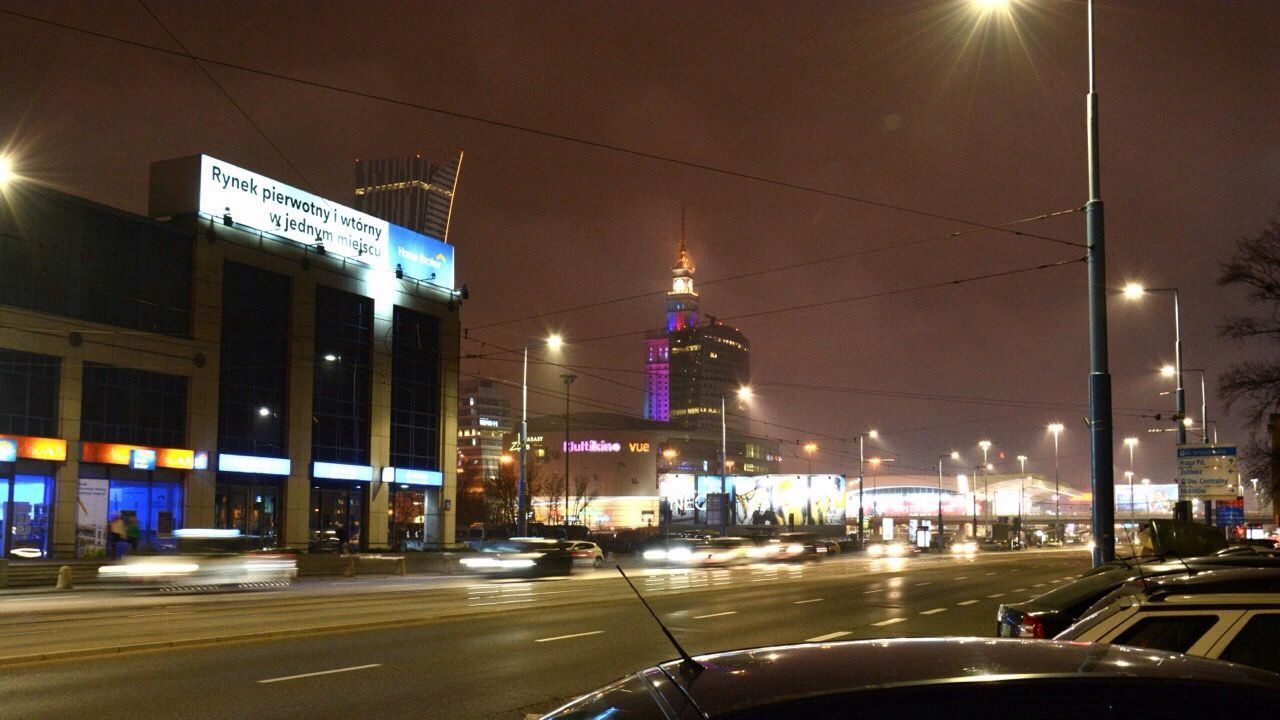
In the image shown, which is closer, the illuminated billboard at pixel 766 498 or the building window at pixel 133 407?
the building window at pixel 133 407

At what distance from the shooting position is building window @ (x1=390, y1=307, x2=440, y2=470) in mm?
59219

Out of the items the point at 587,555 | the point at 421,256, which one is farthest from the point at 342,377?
the point at 587,555

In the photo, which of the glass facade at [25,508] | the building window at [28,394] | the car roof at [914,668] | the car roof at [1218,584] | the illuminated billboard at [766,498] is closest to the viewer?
the car roof at [914,668]

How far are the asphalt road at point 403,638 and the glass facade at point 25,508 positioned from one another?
13178mm

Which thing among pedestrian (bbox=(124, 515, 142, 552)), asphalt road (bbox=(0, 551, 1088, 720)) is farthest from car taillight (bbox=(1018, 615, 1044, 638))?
pedestrian (bbox=(124, 515, 142, 552))

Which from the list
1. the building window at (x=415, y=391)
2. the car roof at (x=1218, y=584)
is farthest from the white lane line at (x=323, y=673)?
the building window at (x=415, y=391)

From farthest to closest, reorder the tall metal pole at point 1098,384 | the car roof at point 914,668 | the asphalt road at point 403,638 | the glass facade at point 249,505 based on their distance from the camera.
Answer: the glass facade at point 249,505 < the tall metal pole at point 1098,384 < the asphalt road at point 403,638 < the car roof at point 914,668

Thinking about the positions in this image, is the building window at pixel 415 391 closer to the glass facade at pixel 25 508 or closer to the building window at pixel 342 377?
the building window at pixel 342 377

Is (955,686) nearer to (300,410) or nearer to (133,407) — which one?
(133,407)

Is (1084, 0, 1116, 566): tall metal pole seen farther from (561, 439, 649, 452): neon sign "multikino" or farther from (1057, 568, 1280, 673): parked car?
(561, 439, 649, 452): neon sign "multikino"

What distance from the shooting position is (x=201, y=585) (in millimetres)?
28859

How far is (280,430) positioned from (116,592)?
21.8 meters

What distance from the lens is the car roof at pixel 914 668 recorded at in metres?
2.60

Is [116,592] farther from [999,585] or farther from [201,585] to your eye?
[999,585]
